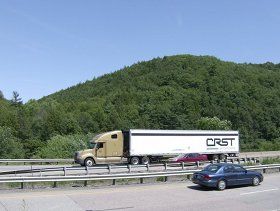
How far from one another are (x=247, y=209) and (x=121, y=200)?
4.97 m

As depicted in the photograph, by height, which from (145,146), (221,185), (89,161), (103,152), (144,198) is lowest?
(144,198)

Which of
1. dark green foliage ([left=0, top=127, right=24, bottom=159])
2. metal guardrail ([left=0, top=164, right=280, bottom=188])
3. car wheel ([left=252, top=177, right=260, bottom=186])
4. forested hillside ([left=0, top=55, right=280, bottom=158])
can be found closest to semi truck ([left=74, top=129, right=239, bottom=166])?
metal guardrail ([left=0, top=164, right=280, bottom=188])

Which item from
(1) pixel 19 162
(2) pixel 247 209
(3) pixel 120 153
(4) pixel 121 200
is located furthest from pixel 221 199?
(1) pixel 19 162

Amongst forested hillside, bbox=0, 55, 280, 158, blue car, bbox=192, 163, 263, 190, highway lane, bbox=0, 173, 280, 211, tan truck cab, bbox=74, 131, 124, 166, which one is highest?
forested hillside, bbox=0, 55, 280, 158

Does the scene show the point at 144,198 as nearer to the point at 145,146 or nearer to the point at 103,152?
the point at 103,152

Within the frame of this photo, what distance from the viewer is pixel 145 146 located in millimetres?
39031

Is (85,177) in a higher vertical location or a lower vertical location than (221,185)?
higher

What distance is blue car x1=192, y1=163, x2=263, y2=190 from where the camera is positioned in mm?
21516

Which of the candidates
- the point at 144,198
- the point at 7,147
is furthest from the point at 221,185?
the point at 7,147

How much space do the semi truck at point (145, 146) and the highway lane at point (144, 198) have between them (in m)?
15.0

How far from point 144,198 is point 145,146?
20.4 metres

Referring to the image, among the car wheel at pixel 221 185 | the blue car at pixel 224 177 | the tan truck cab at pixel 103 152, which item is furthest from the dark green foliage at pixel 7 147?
the car wheel at pixel 221 185

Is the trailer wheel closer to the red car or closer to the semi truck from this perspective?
the semi truck

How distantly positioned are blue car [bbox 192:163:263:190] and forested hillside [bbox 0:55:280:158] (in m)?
61.6
